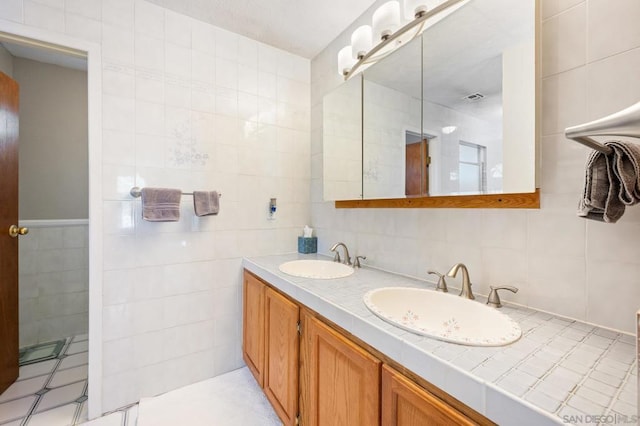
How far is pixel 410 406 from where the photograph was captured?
0.70m

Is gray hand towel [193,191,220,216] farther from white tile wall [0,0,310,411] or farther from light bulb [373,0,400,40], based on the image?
light bulb [373,0,400,40]

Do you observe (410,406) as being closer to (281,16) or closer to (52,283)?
(281,16)

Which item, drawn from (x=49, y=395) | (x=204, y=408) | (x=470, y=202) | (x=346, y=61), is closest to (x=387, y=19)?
(x=346, y=61)

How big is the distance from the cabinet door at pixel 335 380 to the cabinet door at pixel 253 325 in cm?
49

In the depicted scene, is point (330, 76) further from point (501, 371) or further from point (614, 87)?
point (501, 371)

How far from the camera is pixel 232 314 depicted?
1.91 meters

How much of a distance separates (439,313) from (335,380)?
472 millimetres

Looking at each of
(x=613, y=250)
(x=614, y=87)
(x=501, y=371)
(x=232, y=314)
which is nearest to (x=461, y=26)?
(x=614, y=87)

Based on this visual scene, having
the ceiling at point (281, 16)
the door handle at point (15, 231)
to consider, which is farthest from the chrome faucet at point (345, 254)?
the door handle at point (15, 231)

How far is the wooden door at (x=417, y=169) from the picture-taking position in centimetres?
126

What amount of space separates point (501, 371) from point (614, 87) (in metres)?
0.85

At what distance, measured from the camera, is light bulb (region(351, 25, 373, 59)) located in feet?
4.96

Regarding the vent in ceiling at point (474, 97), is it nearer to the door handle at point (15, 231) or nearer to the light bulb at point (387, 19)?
the light bulb at point (387, 19)

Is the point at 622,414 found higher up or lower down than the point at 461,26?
lower down
